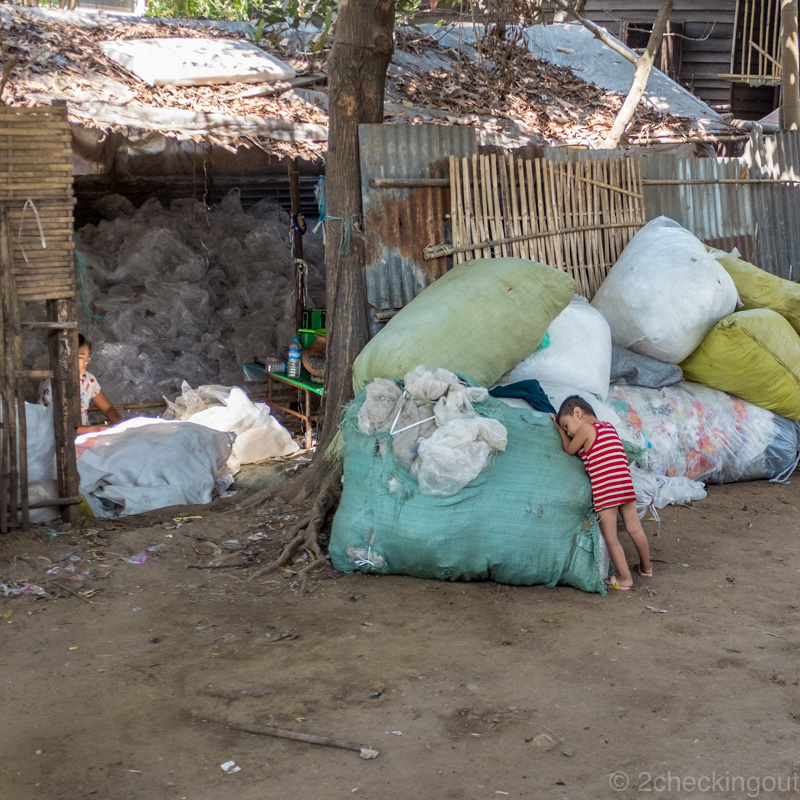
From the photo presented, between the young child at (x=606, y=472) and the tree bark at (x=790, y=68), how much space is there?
20.8 feet

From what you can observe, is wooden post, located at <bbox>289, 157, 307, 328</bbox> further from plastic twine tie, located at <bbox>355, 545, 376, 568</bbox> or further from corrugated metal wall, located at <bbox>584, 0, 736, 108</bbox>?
corrugated metal wall, located at <bbox>584, 0, 736, 108</bbox>

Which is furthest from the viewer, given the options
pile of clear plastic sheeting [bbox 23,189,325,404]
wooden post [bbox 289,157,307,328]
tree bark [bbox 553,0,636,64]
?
tree bark [bbox 553,0,636,64]

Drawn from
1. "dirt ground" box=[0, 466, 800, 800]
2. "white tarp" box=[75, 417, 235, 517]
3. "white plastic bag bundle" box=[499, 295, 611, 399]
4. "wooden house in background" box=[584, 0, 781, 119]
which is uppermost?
"wooden house in background" box=[584, 0, 781, 119]

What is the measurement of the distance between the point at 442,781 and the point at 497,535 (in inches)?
55.2

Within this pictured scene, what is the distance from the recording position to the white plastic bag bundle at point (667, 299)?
5227 mm

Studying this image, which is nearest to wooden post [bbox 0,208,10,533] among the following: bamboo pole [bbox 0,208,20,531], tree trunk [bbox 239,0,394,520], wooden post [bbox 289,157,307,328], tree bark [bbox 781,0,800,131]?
bamboo pole [bbox 0,208,20,531]

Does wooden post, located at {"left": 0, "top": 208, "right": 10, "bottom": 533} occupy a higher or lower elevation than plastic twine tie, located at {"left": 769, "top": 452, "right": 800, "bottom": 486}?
higher

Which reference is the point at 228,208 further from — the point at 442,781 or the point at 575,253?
the point at 442,781

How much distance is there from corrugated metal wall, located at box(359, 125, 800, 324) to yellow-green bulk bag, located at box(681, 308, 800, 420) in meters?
1.51

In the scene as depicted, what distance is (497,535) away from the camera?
376 centimetres

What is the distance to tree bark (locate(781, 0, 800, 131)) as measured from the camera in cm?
880

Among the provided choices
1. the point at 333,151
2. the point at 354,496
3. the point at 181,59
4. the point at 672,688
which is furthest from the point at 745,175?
the point at 672,688

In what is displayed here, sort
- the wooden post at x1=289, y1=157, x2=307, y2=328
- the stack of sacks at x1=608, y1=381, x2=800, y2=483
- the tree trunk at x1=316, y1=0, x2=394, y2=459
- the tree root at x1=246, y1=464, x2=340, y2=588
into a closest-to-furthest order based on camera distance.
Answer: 1. the tree root at x1=246, y1=464, x2=340, y2=588
2. the tree trunk at x1=316, y1=0, x2=394, y2=459
3. the stack of sacks at x1=608, y1=381, x2=800, y2=483
4. the wooden post at x1=289, y1=157, x2=307, y2=328

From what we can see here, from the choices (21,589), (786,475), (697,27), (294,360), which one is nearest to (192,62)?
(294,360)
